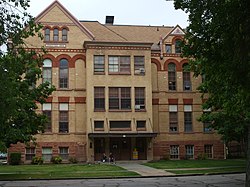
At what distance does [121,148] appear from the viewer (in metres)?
43.9

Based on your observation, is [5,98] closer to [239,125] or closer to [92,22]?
[239,125]

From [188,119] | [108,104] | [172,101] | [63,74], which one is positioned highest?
[63,74]

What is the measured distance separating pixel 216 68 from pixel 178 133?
1246 inches

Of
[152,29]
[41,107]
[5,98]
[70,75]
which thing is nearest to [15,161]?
[41,107]

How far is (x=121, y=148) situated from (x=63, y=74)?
34.3 feet

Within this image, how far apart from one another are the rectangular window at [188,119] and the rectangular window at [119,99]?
7.29 meters

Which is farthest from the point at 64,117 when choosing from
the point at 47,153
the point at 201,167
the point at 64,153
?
the point at 201,167

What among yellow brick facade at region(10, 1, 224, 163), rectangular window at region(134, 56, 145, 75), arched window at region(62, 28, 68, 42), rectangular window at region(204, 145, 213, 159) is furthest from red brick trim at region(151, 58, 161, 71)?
rectangular window at region(204, 145, 213, 159)

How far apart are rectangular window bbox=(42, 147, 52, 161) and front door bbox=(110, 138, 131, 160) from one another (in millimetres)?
6634

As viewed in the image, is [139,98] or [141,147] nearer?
[139,98]

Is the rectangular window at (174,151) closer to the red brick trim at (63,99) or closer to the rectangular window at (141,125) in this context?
the rectangular window at (141,125)

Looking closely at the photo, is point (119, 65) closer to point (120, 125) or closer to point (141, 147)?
point (120, 125)

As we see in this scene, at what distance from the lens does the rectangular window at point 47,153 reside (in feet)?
140

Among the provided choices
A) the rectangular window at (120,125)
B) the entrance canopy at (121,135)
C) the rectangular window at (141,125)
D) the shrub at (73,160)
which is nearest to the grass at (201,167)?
the entrance canopy at (121,135)
